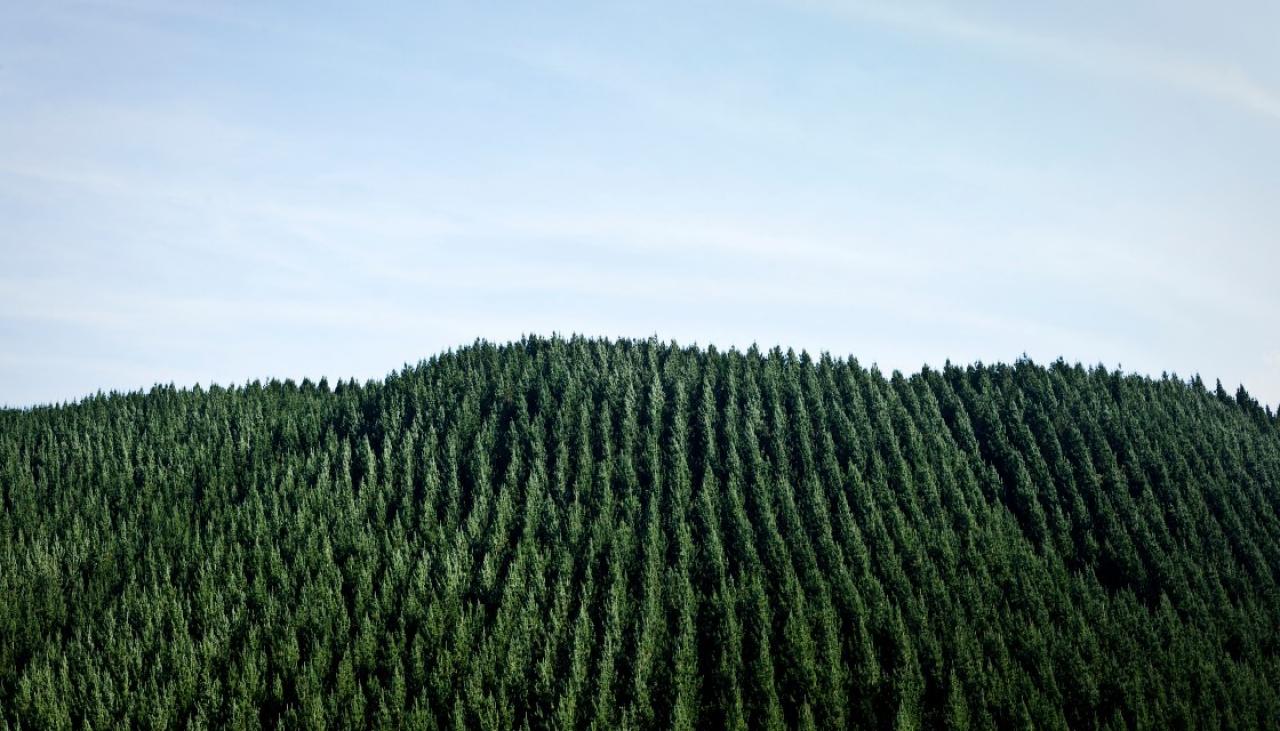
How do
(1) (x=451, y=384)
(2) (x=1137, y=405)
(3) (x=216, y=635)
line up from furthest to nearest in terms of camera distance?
(2) (x=1137, y=405)
(1) (x=451, y=384)
(3) (x=216, y=635)

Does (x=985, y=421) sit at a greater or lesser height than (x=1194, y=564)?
greater

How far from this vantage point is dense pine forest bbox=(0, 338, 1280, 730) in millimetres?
25438

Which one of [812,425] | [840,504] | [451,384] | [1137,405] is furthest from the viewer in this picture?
[1137,405]

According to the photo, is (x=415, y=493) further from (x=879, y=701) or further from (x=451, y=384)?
(x=879, y=701)

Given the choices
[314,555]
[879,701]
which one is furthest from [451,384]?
[879,701]

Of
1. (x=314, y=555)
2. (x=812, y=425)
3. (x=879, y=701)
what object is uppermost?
(x=812, y=425)

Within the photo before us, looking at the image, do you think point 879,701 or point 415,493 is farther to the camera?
point 415,493

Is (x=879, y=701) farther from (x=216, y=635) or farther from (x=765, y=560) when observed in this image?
(x=216, y=635)

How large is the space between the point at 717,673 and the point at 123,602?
58.1 feet

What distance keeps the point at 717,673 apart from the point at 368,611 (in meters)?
10.6

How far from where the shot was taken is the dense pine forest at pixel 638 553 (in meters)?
25.4

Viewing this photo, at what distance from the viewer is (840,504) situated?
35.7 metres

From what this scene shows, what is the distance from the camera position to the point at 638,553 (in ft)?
106

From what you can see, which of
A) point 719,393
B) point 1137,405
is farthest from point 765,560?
point 1137,405
